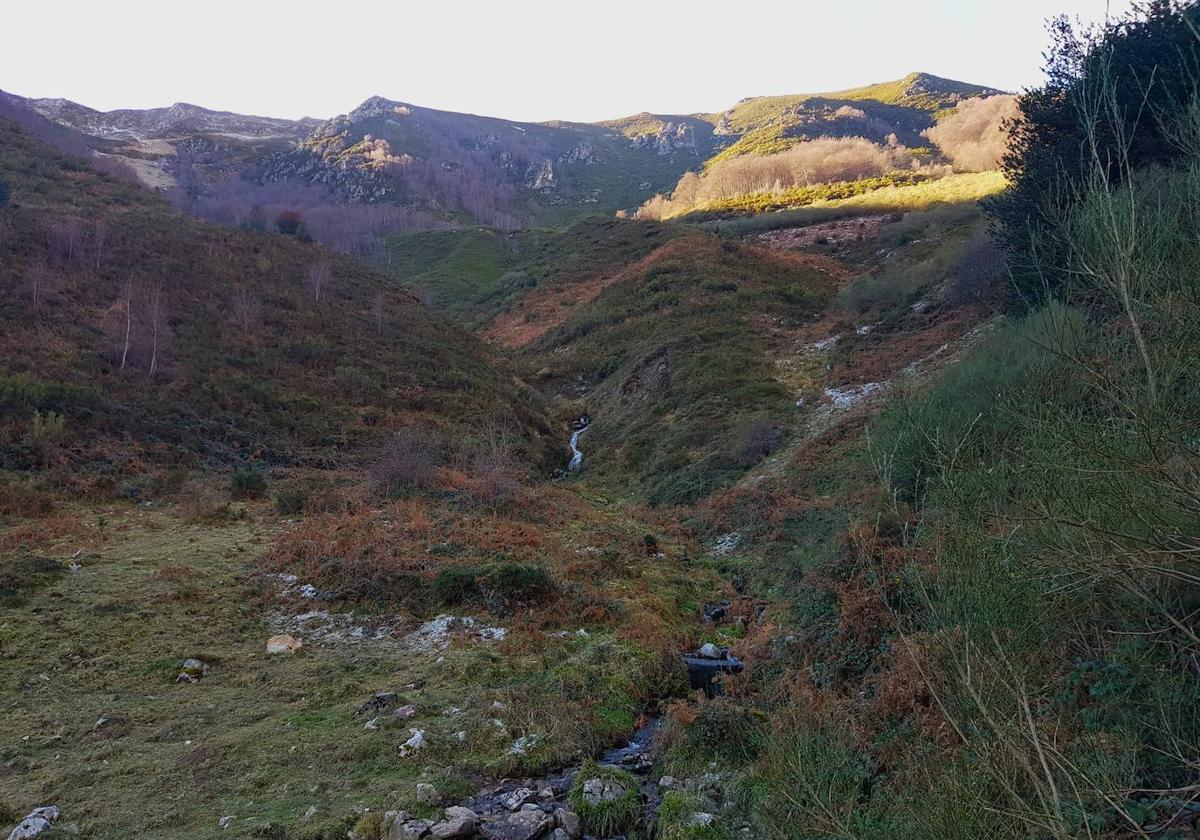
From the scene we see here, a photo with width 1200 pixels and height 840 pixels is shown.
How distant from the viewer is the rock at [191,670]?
8.25 metres

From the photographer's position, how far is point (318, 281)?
33.3 meters

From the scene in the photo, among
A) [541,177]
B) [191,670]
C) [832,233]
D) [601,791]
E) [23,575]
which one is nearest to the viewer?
[601,791]

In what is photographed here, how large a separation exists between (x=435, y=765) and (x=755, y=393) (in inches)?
736

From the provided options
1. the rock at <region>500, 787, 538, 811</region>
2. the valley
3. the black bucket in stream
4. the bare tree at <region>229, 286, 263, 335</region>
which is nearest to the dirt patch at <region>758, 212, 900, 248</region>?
the valley

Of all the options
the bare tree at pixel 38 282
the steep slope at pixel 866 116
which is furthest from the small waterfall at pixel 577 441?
the steep slope at pixel 866 116

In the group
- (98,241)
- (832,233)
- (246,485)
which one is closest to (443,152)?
(832,233)

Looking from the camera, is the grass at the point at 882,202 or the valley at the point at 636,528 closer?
the valley at the point at 636,528

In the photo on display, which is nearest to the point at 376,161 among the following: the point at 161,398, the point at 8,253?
the point at 8,253

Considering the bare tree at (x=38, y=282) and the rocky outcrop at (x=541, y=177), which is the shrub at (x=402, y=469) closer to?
the bare tree at (x=38, y=282)

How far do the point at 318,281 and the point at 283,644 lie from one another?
90.0 ft

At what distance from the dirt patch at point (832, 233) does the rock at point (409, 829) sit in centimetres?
4315

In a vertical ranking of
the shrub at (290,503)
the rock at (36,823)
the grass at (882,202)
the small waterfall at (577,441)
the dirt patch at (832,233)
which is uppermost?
the grass at (882,202)

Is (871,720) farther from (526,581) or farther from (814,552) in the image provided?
(526,581)

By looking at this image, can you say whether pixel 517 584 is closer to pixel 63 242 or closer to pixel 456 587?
pixel 456 587
